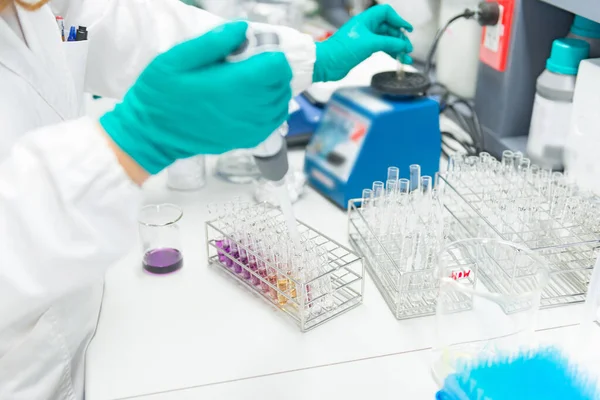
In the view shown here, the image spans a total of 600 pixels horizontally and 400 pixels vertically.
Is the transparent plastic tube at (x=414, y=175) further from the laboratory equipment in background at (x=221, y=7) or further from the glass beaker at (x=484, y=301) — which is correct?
the laboratory equipment in background at (x=221, y=7)

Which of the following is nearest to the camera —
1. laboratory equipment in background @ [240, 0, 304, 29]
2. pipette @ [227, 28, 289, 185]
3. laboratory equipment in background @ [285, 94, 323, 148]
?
pipette @ [227, 28, 289, 185]

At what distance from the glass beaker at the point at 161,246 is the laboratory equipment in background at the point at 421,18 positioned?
963mm

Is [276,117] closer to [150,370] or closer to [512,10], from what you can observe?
[150,370]

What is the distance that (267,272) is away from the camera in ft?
3.43

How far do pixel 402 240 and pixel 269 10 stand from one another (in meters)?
1.14

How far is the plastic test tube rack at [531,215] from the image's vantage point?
1036mm

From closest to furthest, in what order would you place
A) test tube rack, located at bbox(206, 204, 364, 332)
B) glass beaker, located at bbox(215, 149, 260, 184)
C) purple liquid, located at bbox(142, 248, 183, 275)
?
test tube rack, located at bbox(206, 204, 364, 332) < purple liquid, located at bbox(142, 248, 183, 275) < glass beaker, located at bbox(215, 149, 260, 184)

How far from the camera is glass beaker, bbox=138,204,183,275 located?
1.11 meters

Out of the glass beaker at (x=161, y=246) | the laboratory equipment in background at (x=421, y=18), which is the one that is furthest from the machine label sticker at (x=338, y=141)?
the laboratory equipment in background at (x=421, y=18)

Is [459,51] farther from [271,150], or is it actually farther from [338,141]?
[271,150]

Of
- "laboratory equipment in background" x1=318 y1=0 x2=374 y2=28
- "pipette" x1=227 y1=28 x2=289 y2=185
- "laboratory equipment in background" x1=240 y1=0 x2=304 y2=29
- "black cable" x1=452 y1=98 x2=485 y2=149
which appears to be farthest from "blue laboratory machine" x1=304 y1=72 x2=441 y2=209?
"laboratory equipment in background" x1=318 y1=0 x2=374 y2=28

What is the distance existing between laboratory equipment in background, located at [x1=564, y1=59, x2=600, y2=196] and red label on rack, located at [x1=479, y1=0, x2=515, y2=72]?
0.24 metres

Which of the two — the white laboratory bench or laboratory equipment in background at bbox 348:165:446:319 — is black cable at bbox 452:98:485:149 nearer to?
laboratory equipment in background at bbox 348:165:446:319

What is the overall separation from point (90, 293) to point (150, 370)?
6.5 inches
